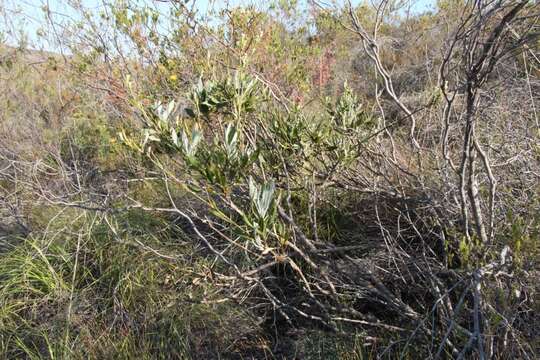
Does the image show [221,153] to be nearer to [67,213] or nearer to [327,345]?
[327,345]

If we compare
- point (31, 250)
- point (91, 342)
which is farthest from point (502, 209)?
point (31, 250)

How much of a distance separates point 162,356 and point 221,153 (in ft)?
4.38

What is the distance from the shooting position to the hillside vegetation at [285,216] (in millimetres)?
1688

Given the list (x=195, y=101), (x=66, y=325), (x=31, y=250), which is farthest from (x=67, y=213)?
(x=195, y=101)

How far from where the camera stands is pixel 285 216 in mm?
1975

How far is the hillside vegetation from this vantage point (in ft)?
5.54

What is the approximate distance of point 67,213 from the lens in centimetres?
365

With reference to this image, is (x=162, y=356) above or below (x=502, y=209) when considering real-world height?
below

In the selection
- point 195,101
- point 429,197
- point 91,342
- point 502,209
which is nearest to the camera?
point 195,101

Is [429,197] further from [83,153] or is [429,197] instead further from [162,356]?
[83,153]

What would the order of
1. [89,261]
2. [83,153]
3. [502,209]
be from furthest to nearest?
1. [83,153]
2. [89,261]
3. [502,209]

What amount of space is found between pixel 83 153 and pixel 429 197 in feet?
13.2

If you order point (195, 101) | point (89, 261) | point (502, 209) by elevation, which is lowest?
point (89, 261)

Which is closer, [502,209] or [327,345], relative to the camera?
[502,209]
